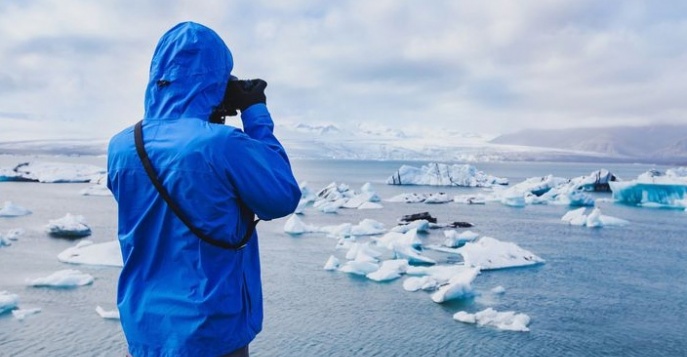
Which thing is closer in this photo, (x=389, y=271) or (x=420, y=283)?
(x=420, y=283)

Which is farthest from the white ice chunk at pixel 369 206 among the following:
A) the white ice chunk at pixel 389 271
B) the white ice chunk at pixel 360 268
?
the white ice chunk at pixel 360 268

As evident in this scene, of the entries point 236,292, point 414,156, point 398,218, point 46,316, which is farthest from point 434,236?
point 414,156

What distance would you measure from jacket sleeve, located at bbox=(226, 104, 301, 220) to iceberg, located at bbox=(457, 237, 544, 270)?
1125cm

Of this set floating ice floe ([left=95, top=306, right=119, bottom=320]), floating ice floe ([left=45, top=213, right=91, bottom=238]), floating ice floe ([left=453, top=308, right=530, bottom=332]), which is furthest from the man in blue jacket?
floating ice floe ([left=45, top=213, right=91, bottom=238])

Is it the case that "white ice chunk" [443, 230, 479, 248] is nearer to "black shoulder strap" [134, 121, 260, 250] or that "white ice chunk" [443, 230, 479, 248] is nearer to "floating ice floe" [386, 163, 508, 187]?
"black shoulder strap" [134, 121, 260, 250]

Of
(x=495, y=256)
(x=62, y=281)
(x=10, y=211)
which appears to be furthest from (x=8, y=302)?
(x=10, y=211)

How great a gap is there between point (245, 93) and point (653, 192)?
32253 mm

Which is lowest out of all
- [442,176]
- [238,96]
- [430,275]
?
[430,275]

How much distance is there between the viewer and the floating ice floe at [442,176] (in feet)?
144

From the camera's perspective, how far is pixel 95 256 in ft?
43.4

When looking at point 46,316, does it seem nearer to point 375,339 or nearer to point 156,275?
point 375,339

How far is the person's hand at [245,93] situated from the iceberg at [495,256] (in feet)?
36.8

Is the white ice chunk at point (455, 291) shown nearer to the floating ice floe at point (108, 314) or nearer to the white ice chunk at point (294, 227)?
the floating ice floe at point (108, 314)

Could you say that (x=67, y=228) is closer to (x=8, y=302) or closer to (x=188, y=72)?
(x=8, y=302)
